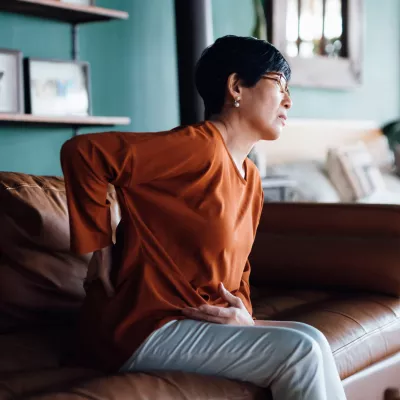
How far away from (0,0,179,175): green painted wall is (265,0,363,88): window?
0.85m

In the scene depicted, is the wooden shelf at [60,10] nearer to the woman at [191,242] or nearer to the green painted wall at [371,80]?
the green painted wall at [371,80]

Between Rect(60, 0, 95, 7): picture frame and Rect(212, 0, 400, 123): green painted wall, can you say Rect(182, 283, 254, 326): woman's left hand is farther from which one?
Rect(212, 0, 400, 123): green painted wall

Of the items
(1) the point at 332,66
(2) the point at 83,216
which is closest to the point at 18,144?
(2) the point at 83,216

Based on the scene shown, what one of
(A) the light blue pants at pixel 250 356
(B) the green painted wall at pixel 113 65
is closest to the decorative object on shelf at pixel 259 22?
(B) the green painted wall at pixel 113 65

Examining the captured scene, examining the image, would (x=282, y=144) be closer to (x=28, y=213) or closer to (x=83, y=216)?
(x=28, y=213)

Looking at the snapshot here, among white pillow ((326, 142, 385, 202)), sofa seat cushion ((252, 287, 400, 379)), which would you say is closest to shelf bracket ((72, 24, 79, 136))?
sofa seat cushion ((252, 287, 400, 379))

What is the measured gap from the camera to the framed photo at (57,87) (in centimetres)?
293

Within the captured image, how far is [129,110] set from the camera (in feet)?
11.4

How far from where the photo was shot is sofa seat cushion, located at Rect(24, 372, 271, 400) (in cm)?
130

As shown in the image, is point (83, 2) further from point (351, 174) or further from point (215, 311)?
point (215, 311)

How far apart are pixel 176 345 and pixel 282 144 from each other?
2829 millimetres

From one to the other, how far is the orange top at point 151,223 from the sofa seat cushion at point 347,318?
0.44m

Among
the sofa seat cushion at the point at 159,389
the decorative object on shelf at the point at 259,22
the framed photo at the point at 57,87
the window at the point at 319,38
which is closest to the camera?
the sofa seat cushion at the point at 159,389

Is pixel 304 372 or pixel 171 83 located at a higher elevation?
pixel 171 83
